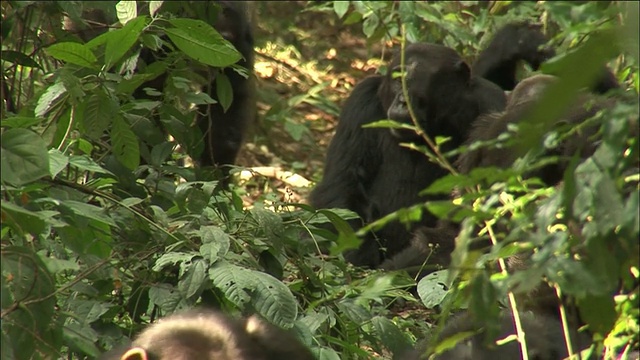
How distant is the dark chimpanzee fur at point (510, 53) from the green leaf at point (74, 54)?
3827 millimetres

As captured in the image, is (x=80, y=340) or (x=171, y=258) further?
(x=171, y=258)

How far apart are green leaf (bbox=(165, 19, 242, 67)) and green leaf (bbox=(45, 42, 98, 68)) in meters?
0.27

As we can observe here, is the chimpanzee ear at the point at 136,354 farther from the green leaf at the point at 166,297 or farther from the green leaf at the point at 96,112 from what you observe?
the green leaf at the point at 96,112

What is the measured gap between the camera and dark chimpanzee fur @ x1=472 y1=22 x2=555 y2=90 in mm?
6809

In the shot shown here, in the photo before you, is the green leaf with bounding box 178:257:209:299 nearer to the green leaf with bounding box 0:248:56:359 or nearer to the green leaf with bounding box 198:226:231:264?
the green leaf with bounding box 198:226:231:264

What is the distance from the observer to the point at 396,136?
20.8 feet

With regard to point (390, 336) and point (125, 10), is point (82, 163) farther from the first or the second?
point (390, 336)

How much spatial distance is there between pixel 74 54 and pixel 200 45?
1.31 ft

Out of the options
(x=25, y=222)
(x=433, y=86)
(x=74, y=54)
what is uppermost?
(x=74, y=54)

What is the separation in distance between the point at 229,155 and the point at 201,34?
13.0 feet

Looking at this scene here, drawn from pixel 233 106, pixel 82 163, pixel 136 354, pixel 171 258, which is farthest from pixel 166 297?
pixel 233 106

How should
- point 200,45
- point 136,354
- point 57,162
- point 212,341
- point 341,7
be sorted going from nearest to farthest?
point 136,354 → point 212,341 → point 57,162 → point 200,45 → point 341,7

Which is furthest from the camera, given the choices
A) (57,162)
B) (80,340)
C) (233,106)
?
(233,106)

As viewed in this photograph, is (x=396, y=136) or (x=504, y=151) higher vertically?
(x=504, y=151)
